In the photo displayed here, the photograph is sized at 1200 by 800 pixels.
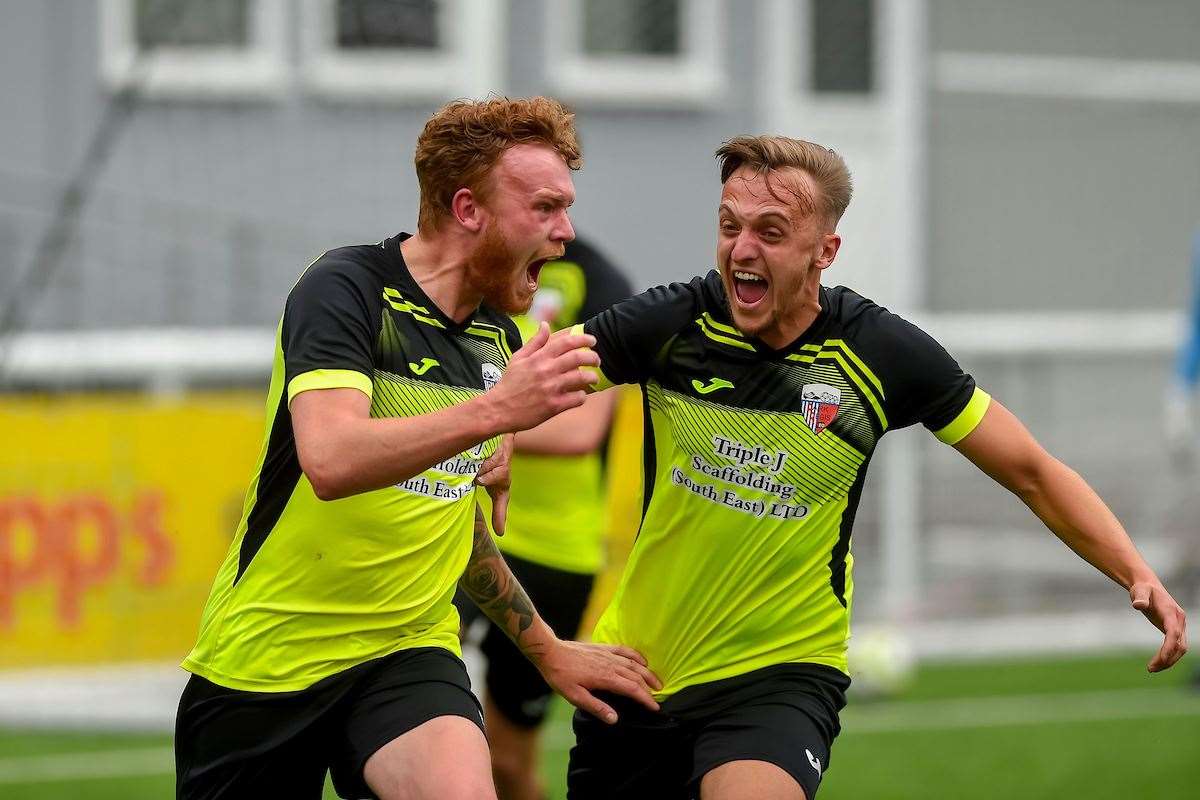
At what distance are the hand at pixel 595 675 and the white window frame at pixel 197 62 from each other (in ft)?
30.1

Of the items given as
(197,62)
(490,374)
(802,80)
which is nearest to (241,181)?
(197,62)

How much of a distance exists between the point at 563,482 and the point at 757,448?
2.13 m

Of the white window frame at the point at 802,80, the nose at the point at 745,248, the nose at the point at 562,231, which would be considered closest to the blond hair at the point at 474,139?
the nose at the point at 562,231

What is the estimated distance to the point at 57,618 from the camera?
390 inches

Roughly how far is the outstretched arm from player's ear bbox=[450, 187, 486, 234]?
2.70 ft

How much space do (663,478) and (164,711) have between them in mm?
5997

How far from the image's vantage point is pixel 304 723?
4.48m

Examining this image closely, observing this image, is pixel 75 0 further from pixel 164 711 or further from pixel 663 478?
pixel 663 478

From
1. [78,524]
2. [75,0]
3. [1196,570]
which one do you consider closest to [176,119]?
[75,0]

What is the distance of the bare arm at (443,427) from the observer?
386 centimetres

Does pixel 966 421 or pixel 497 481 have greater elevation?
pixel 966 421

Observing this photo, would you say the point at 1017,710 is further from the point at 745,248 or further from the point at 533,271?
the point at 533,271

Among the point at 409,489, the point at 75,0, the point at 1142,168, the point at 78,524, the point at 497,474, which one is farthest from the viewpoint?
the point at 1142,168

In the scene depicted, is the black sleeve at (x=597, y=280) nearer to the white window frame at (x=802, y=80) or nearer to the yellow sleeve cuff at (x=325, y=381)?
the yellow sleeve cuff at (x=325, y=381)
